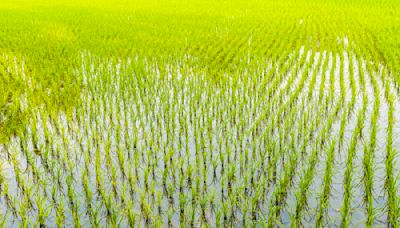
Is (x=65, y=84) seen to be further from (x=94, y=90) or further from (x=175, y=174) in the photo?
(x=175, y=174)

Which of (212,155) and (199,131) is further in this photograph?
(199,131)

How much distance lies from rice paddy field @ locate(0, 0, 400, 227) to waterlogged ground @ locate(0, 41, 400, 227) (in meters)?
0.02

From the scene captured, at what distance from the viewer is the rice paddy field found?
3018 mm

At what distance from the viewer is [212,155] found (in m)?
3.86

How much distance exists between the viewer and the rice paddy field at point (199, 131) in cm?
302

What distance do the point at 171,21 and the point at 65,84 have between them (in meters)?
6.82

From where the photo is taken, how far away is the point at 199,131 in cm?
433

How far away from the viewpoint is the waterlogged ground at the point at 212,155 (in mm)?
2980

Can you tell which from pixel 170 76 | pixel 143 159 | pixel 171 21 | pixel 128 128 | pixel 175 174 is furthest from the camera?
pixel 171 21

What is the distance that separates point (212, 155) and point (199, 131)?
21.1 inches

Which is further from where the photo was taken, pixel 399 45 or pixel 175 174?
pixel 399 45

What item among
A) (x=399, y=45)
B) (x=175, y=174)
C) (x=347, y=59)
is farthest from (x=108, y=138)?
(x=399, y=45)

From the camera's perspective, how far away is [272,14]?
45.9 feet

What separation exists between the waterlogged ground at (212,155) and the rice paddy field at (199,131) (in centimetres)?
2
